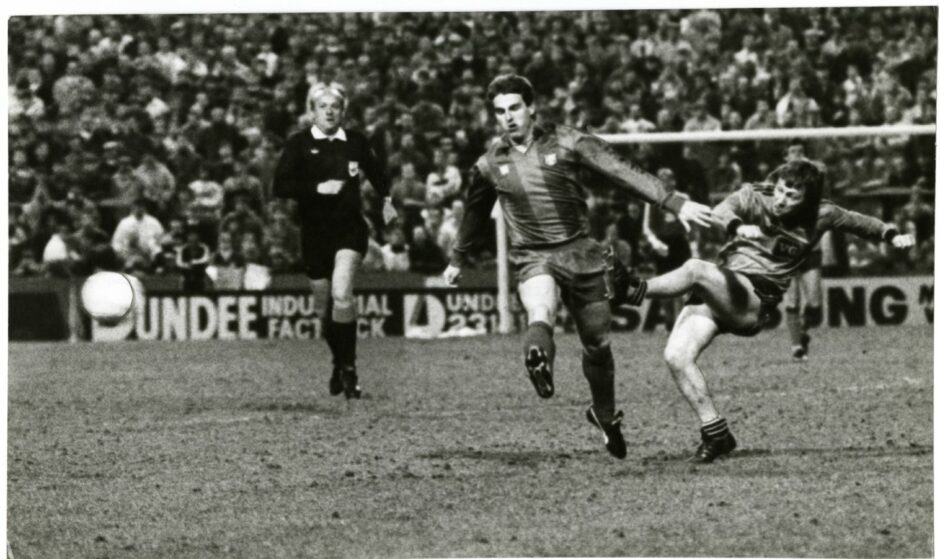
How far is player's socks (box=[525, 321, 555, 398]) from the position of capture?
8.62m

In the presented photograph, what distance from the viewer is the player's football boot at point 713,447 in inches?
374

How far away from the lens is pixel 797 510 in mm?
8242

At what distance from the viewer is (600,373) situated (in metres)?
9.68

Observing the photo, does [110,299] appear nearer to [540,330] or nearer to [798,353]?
A: [540,330]

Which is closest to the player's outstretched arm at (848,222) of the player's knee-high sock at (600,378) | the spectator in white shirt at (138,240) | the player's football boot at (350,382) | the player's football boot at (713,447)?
the player's football boot at (713,447)

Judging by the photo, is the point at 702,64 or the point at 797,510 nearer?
the point at 797,510

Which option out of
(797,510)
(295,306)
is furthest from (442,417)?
(295,306)

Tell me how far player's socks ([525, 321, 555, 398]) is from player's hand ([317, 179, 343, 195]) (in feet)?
11.9

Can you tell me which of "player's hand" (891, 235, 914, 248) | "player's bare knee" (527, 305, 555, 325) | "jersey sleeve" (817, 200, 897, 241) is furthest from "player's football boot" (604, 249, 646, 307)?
"player's hand" (891, 235, 914, 248)

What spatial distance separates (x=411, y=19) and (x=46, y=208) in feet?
16.6

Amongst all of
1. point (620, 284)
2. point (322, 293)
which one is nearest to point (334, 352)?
point (322, 293)

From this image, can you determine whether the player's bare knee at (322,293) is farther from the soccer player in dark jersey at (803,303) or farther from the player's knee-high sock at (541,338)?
the soccer player in dark jersey at (803,303)

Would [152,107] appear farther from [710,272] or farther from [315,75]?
[710,272]

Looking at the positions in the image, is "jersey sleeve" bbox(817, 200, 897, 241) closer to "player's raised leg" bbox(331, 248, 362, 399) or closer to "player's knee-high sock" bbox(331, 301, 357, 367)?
"player's raised leg" bbox(331, 248, 362, 399)
